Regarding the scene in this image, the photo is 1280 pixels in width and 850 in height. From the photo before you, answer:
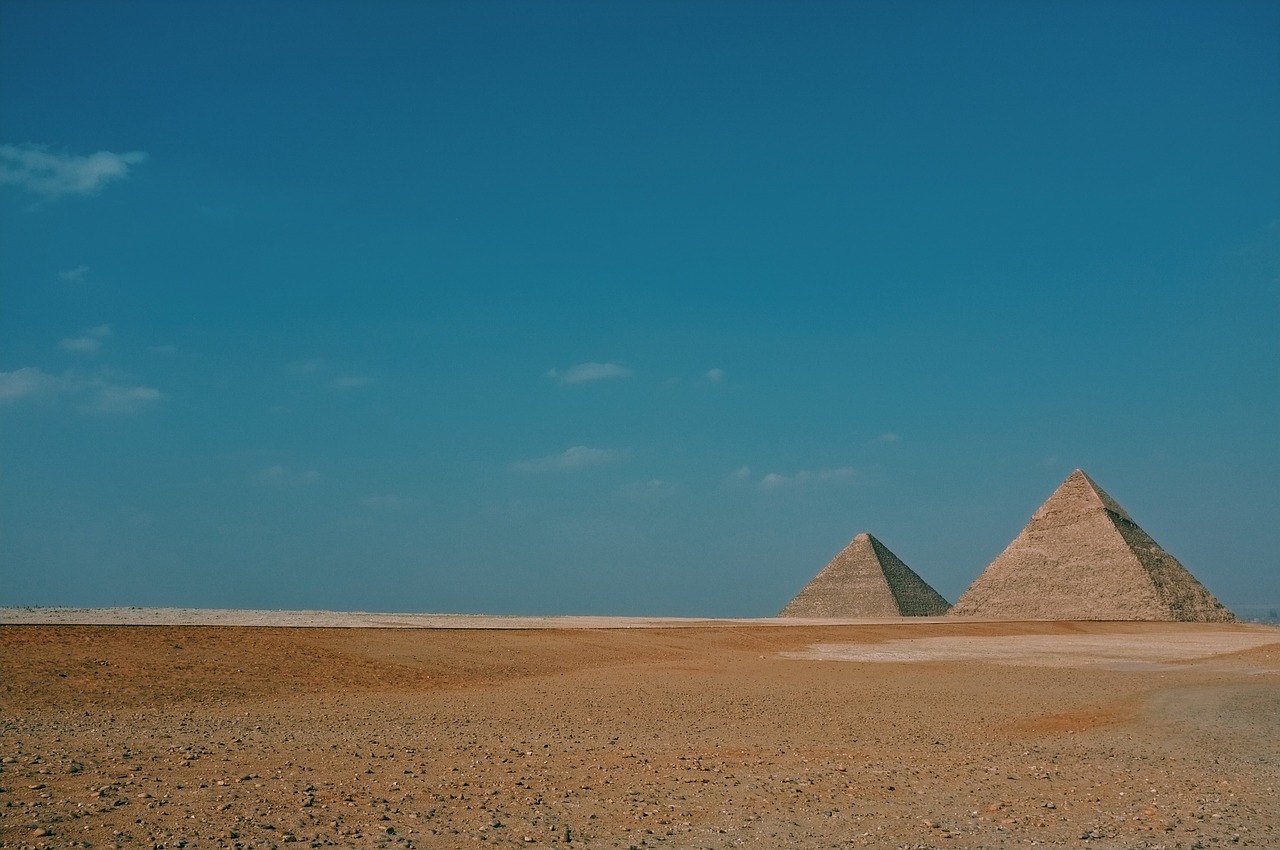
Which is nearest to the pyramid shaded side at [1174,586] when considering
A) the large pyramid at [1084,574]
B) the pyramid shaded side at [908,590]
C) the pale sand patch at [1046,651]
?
the large pyramid at [1084,574]

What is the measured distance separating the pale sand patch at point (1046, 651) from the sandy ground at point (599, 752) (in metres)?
5.42

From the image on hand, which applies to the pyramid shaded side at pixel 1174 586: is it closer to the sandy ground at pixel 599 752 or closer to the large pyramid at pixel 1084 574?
the large pyramid at pixel 1084 574

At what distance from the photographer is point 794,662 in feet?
93.3

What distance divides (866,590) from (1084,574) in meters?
19.4

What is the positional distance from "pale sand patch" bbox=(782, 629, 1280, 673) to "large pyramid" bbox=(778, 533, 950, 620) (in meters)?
36.1

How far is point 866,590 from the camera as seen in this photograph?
3482 inches

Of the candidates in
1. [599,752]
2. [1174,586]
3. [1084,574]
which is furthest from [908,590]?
[599,752]

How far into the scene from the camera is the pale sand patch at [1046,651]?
30781 mm

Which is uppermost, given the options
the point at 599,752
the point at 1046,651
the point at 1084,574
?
the point at 1084,574

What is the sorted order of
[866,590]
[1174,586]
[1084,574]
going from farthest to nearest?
[866,590] < [1084,574] < [1174,586]

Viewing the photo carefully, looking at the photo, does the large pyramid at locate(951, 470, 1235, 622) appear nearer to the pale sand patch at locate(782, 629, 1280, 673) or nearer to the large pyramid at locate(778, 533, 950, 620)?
the large pyramid at locate(778, 533, 950, 620)

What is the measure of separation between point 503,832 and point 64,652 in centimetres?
1803

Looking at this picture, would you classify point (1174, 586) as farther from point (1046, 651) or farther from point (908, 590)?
point (1046, 651)

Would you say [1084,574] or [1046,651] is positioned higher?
[1084,574]
